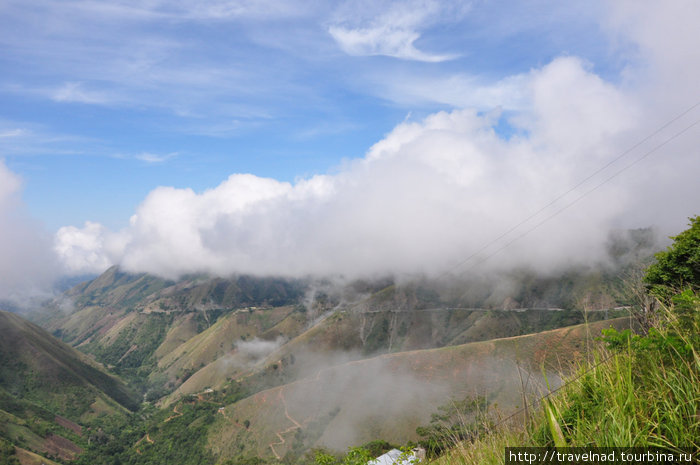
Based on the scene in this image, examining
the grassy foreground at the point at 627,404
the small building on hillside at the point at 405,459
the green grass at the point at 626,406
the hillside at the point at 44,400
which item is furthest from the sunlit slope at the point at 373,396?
the green grass at the point at 626,406

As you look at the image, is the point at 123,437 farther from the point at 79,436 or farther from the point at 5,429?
the point at 5,429

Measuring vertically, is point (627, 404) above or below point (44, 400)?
above

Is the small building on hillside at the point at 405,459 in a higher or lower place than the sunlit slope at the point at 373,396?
higher

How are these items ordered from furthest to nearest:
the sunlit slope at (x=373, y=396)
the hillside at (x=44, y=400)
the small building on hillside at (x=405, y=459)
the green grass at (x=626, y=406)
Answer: the hillside at (x=44, y=400) < the sunlit slope at (x=373, y=396) < the small building on hillside at (x=405, y=459) < the green grass at (x=626, y=406)

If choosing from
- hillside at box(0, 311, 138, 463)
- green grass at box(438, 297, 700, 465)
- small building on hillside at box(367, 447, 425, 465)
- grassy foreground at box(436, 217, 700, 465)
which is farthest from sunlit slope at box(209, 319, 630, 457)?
green grass at box(438, 297, 700, 465)

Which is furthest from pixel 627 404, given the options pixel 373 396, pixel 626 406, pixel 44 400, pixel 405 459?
pixel 44 400

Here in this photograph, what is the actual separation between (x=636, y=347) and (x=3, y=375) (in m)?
254

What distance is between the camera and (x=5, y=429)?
4601 inches

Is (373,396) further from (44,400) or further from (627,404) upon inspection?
(44,400)

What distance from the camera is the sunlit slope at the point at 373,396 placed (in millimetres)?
84375

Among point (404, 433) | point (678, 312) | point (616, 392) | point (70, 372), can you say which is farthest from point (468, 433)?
point (70, 372)

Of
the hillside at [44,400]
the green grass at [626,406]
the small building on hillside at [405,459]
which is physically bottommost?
the hillside at [44,400]

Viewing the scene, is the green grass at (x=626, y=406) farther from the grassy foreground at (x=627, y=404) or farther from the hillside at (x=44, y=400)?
the hillside at (x=44, y=400)

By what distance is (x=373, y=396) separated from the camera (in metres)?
101
